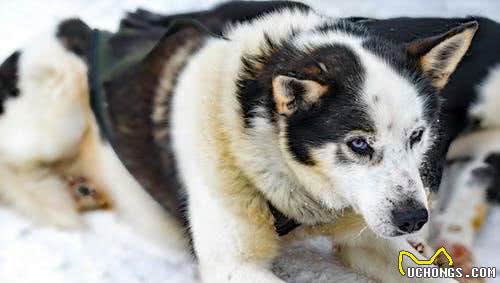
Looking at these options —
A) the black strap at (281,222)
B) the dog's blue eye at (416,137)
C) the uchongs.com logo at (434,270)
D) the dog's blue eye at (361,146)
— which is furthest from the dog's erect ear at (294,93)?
the uchongs.com logo at (434,270)

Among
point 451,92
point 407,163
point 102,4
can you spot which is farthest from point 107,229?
point 102,4

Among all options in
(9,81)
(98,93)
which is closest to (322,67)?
(98,93)

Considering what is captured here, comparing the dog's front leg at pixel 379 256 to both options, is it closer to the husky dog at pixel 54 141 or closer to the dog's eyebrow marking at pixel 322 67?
the dog's eyebrow marking at pixel 322 67

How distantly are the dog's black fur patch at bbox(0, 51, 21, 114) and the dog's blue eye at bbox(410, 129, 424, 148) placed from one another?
1803 millimetres

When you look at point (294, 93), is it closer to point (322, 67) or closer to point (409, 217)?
point (322, 67)

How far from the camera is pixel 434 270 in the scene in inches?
111

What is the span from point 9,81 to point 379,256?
1.77m

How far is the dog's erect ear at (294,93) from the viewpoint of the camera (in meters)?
2.31

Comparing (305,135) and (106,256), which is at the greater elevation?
(305,135)

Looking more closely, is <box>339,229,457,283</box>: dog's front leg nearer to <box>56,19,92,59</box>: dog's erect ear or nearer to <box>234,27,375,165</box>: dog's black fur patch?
<box>234,27,375,165</box>: dog's black fur patch

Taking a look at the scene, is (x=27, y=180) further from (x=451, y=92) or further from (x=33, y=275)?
(x=451, y=92)

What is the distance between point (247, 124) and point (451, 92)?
1312mm

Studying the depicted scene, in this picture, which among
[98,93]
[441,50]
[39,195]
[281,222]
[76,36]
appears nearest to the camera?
[441,50]

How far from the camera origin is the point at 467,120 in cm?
351
